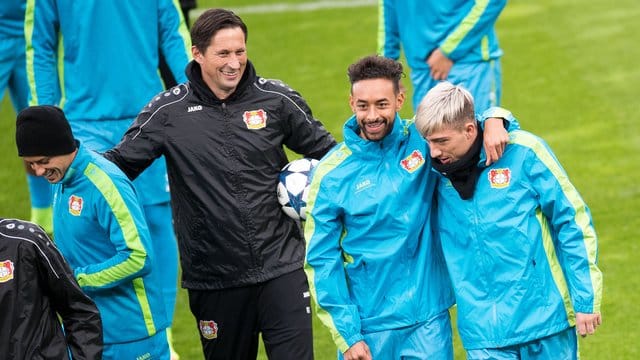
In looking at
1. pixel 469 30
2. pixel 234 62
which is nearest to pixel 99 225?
pixel 234 62

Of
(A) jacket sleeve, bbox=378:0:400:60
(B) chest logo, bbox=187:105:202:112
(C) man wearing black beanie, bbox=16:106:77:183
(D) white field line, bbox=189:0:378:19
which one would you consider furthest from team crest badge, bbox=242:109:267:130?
(D) white field line, bbox=189:0:378:19

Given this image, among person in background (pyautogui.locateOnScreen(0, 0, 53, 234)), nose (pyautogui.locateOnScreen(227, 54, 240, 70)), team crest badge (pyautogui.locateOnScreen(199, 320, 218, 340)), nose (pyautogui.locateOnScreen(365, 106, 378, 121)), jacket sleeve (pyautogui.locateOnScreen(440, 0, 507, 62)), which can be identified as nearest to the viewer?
nose (pyautogui.locateOnScreen(365, 106, 378, 121))

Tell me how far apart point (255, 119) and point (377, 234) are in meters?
1.02

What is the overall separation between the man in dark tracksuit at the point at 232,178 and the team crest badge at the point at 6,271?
147 centimetres

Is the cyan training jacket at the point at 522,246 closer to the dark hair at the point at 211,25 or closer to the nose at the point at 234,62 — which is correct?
the nose at the point at 234,62

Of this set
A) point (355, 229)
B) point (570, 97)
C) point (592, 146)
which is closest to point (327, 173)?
point (355, 229)

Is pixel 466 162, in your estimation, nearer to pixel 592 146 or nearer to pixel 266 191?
pixel 266 191

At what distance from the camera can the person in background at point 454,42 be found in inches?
386

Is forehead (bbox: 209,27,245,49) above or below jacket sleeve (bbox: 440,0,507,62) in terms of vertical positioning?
above

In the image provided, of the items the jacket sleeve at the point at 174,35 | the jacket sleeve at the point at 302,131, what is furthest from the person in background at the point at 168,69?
the jacket sleeve at the point at 302,131

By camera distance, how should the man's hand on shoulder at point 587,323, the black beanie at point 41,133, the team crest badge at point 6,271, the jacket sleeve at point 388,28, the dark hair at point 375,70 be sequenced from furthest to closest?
1. the jacket sleeve at point 388,28
2. the black beanie at point 41,133
3. the dark hair at point 375,70
4. the man's hand on shoulder at point 587,323
5. the team crest badge at point 6,271

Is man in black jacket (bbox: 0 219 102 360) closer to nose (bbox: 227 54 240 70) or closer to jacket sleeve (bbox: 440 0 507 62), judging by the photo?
nose (bbox: 227 54 240 70)

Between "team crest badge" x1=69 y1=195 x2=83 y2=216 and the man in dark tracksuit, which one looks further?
the man in dark tracksuit

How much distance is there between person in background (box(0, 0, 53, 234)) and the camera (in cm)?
1073
